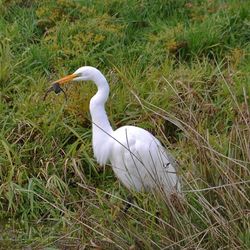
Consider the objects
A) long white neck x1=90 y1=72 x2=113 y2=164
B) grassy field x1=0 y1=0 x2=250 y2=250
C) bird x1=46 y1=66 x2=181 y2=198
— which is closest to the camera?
grassy field x1=0 y1=0 x2=250 y2=250

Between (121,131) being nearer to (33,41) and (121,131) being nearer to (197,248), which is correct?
(197,248)

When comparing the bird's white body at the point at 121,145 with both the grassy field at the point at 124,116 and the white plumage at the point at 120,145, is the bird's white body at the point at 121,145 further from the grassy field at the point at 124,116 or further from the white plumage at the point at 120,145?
the grassy field at the point at 124,116

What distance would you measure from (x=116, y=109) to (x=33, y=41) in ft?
4.49

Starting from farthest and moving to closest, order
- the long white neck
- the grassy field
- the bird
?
1. the long white neck
2. the bird
3. the grassy field

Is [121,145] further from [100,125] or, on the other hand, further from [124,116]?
[124,116]

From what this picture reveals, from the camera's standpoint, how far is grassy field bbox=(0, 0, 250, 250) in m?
3.36

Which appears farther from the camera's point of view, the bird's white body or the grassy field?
the bird's white body

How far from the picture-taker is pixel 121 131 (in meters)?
4.52

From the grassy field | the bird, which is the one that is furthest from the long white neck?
the grassy field

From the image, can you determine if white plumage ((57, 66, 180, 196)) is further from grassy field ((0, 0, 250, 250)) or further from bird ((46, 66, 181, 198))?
grassy field ((0, 0, 250, 250))

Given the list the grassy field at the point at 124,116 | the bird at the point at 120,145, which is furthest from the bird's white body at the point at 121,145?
the grassy field at the point at 124,116

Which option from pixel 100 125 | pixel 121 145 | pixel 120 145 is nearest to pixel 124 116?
pixel 100 125

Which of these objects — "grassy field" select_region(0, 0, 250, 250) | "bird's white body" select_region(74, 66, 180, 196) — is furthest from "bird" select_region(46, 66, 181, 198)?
"grassy field" select_region(0, 0, 250, 250)

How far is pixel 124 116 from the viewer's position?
5.34 m
